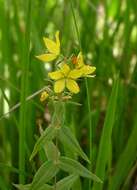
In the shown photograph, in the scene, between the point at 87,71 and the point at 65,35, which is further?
the point at 65,35

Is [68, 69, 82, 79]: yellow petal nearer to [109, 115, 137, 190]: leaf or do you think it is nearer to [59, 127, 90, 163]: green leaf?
[59, 127, 90, 163]: green leaf

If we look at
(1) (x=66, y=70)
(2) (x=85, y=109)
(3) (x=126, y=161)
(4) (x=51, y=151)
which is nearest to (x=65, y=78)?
(1) (x=66, y=70)

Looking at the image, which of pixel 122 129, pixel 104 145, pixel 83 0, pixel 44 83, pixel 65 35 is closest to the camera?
pixel 104 145

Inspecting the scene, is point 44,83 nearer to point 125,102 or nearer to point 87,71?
point 125,102

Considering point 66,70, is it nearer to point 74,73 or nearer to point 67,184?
point 74,73

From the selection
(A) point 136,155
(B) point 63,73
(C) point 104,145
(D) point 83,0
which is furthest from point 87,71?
(D) point 83,0

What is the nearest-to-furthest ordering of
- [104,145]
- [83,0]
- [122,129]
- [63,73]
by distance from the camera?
[63,73] < [104,145] < [122,129] < [83,0]

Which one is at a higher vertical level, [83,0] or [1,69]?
[83,0]

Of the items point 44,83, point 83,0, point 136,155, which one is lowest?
point 136,155
